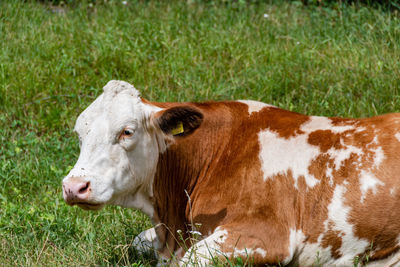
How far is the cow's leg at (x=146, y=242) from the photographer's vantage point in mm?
5496

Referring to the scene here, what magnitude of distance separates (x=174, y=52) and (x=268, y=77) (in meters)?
1.39

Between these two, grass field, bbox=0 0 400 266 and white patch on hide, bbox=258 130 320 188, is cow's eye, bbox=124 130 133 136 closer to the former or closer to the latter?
white patch on hide, bbox=258 130 320 188

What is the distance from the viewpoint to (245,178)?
509cm

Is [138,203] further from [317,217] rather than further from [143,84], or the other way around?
[143,84]

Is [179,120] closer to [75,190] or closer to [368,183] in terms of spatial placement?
[75,190]

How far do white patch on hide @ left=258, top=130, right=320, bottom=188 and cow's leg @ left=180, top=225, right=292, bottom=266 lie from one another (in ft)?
1.46

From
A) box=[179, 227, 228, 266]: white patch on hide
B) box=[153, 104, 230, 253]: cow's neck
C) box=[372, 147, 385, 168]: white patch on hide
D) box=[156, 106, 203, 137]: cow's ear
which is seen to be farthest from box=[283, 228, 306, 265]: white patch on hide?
box=[156, 106, 203, 137]: cow's ear

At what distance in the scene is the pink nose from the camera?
15.0ft

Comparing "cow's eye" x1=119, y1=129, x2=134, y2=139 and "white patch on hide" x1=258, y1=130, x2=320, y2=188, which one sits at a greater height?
"cow's eye" x1=119, y1=129, x2=134, y2=139

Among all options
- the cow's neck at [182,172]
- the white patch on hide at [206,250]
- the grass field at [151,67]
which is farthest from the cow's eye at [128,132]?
the grass field at [151,67]

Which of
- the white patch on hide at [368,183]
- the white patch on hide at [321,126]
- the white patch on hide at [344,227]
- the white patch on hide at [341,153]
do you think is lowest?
the white patch on hide at [344,227]

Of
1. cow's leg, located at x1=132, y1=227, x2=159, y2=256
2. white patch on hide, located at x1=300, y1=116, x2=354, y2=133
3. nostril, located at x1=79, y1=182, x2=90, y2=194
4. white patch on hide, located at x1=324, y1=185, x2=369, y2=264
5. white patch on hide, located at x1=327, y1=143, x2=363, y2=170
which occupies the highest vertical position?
white patch on hide, located at x1=300, y1=116, x2=354, y2=133

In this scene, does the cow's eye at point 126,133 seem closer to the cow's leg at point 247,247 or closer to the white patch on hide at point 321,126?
the cow's leg at point 247,247

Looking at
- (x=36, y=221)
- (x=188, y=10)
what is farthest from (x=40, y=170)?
(x=188, y=10)
